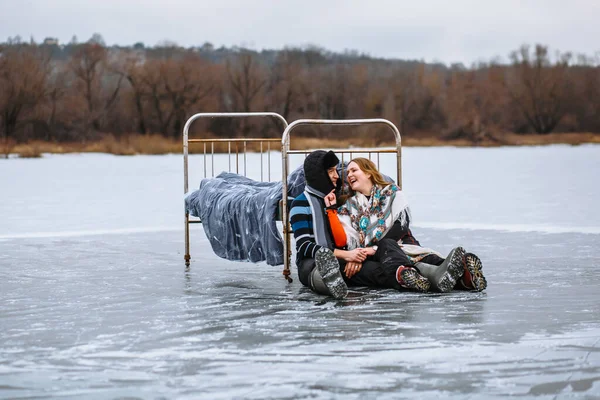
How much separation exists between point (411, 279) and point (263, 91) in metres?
40.4

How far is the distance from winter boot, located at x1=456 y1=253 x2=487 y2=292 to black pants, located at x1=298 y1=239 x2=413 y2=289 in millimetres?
317

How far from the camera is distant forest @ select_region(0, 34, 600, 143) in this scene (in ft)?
A: 134

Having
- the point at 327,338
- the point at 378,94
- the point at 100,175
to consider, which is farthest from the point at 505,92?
the point at 327,338

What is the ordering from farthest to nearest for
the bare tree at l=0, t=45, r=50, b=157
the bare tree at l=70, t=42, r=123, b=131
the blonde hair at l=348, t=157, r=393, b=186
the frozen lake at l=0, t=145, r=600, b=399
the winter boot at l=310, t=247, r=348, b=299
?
the bare tree at l=70, t=42, r=123, b=131, the bare tree at l=0, t=45, r=50, b=157, the blonde hair at l=348, t=157, r=393, b=186, the winter boot at l=310, t=247, r=348, b=299, the frozen lake at l=0, t=145, r=600, b=399

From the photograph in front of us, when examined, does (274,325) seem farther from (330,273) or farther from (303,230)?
(303,230)

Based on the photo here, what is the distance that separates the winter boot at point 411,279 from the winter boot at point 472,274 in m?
0.22

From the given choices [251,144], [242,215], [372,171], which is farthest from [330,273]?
[251,144]

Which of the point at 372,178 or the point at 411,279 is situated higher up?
the point at 372,178

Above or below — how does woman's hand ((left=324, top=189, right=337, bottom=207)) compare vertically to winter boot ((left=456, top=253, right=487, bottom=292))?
above

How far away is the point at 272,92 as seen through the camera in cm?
4531

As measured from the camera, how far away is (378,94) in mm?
47969

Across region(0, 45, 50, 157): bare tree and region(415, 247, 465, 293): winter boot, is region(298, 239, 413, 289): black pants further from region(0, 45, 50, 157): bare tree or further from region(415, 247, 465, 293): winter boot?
region(0, 45, 50, 157): bare tree

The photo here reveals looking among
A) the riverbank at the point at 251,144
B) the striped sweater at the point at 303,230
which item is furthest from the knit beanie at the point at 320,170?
the riverbank at the point at 251,144

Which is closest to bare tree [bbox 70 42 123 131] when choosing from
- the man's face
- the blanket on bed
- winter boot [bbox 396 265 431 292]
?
the blanket on bed
